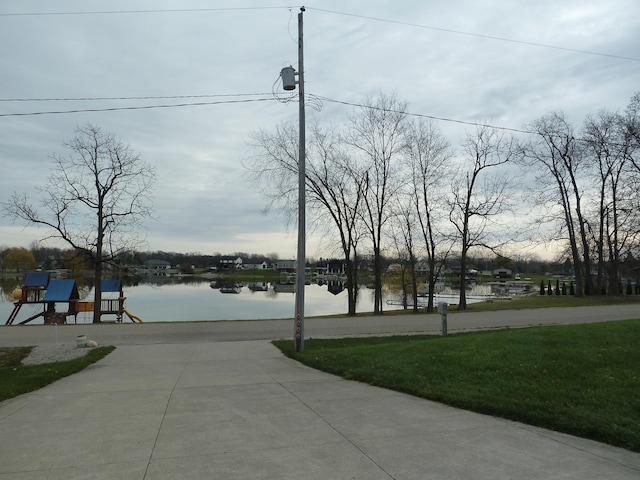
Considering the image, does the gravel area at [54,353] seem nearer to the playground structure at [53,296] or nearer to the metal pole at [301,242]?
the metal pole at [301,242]

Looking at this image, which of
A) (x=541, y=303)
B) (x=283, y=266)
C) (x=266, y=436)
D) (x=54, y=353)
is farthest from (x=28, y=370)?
(x=283, y=266)

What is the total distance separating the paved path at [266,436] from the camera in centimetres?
421

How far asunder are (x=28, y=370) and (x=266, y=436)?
8.31 meters

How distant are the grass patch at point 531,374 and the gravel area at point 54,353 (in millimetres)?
6119

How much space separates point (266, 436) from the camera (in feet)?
17.2

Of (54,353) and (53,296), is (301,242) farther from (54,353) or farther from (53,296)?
(53,296)

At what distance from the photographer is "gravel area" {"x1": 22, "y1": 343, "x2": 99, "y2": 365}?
13047 millimetres

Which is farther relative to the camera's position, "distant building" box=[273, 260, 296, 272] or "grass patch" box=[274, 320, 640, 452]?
"distant building" box=[273, 260, 296, 272]

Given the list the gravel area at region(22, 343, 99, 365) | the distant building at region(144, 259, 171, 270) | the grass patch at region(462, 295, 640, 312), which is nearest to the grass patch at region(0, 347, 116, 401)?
the gravel area at region(22, 343, 99, 365)

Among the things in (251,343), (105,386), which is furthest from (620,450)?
(251,343)

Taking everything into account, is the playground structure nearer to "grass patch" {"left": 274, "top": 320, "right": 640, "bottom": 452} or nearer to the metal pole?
the metal pole

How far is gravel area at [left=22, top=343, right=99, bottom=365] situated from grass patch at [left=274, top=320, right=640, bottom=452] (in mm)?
6119

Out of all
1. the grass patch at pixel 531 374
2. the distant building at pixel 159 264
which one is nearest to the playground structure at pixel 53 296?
the grass patch at pixel 531 374

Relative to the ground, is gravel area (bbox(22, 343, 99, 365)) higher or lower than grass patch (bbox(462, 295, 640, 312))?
lower
